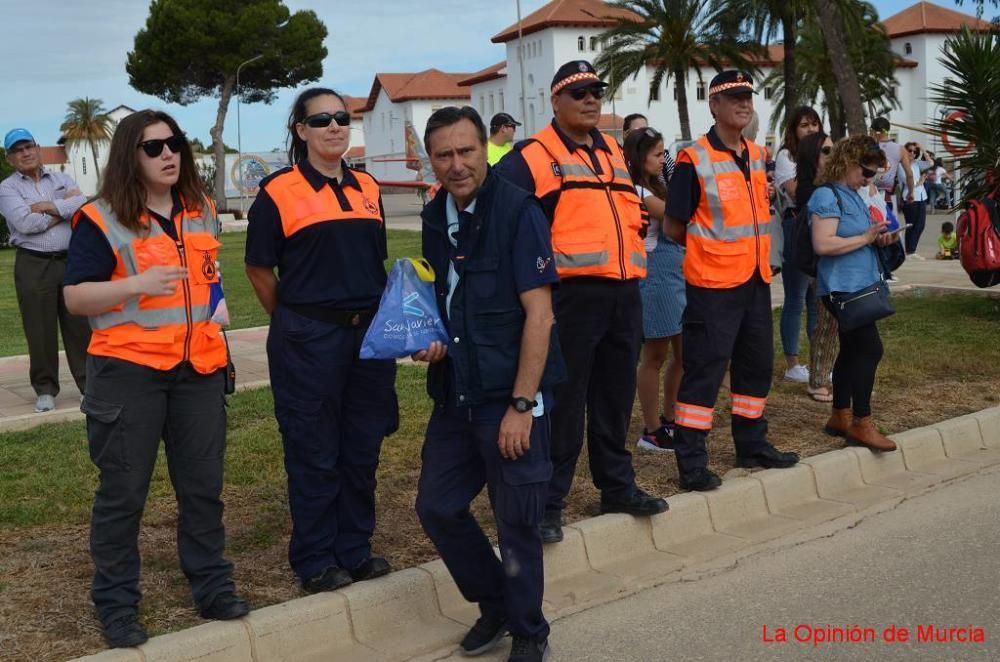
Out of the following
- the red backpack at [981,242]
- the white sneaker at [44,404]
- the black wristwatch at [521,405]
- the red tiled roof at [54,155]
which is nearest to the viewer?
the black wristwatch at [521,405]

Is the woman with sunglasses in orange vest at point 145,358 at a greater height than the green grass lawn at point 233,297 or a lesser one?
greater

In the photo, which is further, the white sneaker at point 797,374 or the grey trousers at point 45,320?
the white sneaker at point 797,374

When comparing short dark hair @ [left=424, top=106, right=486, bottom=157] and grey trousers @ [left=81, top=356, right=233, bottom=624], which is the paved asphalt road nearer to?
grey trousers @ [left=81, top=356, right=233, bottom=624]

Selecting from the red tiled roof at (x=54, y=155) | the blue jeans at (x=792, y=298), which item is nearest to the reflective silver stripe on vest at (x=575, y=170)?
the blue jeans at (x=792, y=298)

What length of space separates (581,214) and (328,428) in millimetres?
1464

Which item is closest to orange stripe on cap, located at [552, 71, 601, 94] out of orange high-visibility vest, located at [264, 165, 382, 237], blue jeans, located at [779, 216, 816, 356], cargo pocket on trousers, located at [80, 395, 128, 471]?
orange high-visibility vest, located at [264, 165, 382, 237]

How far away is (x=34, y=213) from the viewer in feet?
27.4

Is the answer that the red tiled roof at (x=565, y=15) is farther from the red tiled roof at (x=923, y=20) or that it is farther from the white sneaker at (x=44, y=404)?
the white sneaker at (x=44, y=404)

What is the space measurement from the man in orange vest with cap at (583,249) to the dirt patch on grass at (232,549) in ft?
2.24

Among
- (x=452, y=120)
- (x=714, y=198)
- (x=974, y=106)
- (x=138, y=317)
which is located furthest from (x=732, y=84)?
(x=974, y=106)

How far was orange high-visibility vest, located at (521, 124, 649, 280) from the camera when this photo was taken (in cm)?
519

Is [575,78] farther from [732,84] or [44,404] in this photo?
[44,404]

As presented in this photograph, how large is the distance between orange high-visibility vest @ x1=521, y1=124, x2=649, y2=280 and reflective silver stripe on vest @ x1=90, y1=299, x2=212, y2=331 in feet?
5.54

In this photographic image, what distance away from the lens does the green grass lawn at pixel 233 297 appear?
13.6 metres
